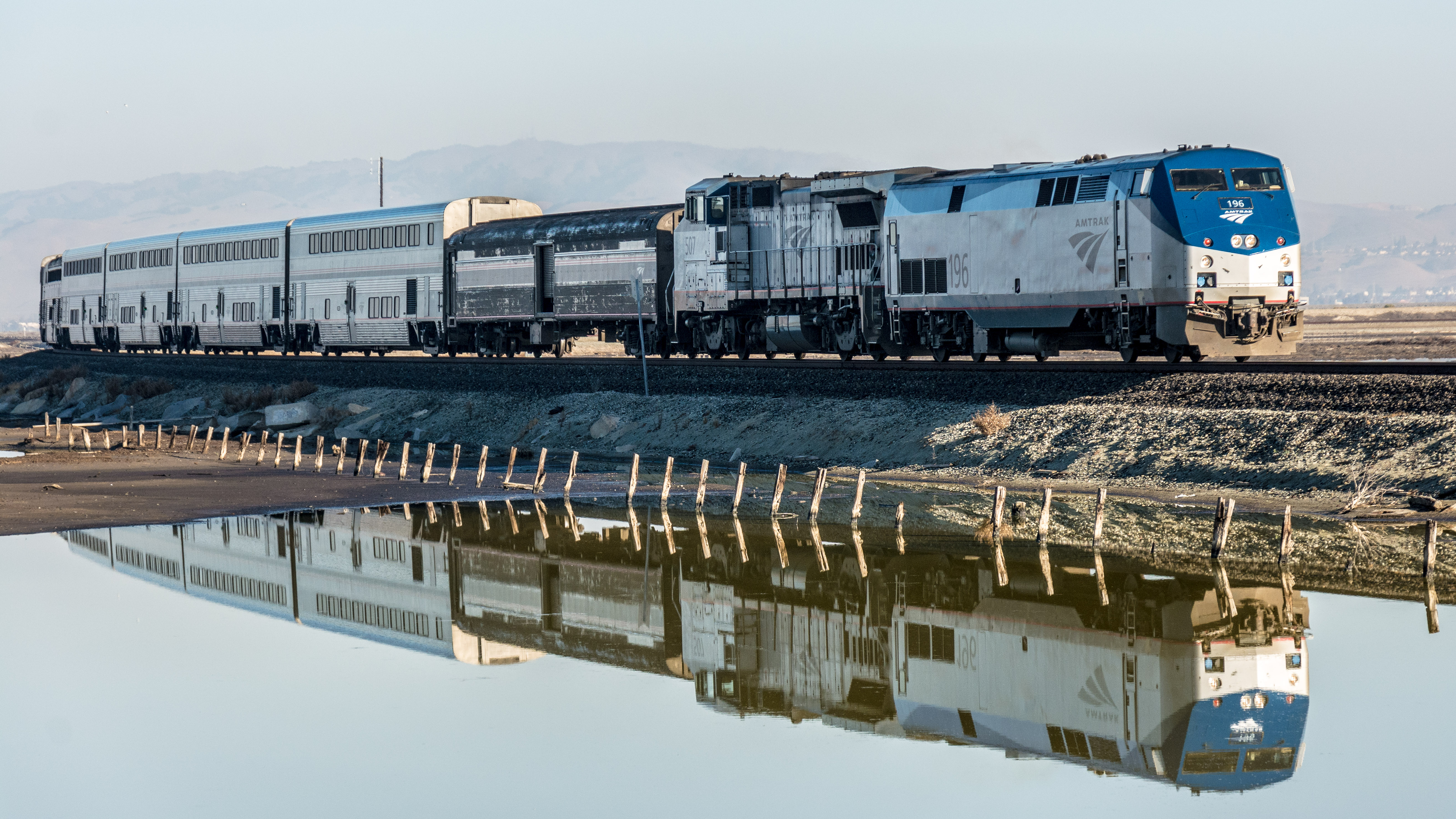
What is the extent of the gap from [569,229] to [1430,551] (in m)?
29.9

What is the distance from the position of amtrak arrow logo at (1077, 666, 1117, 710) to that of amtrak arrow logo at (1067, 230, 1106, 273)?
48.4ft

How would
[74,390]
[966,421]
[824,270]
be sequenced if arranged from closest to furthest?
[966,421], [824,270], [74,390]

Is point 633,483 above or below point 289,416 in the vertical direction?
below

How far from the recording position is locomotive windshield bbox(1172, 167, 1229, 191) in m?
27.3

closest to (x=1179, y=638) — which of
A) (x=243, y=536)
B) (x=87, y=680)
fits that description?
(x=87, y=680)

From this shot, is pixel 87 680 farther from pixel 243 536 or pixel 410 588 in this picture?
pixel 243 536

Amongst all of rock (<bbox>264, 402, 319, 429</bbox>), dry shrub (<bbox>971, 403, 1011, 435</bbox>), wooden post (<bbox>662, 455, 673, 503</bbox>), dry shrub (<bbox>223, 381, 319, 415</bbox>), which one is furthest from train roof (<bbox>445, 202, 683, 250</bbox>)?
wooden post (<bbox>662, 455, 673, 503</bbox>)

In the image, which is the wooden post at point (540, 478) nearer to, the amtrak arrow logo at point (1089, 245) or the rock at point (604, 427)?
the rock at point (604, 427)

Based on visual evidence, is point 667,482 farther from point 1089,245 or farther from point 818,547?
point 1089,245

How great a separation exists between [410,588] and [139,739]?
7.83 meters

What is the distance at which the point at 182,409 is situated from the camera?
5228cm

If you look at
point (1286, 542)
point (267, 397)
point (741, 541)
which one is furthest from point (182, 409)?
point (1286, 542)

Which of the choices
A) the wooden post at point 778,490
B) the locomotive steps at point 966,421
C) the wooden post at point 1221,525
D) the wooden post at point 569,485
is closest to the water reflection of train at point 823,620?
the wooden post at point 778,490

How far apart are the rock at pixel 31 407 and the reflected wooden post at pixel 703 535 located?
41.8m
